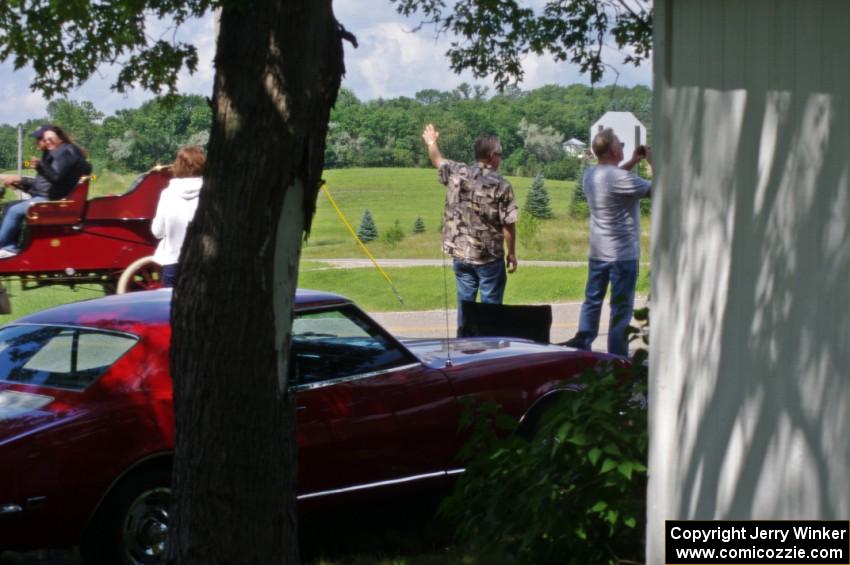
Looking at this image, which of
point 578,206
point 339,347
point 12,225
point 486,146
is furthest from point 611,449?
point 578,206

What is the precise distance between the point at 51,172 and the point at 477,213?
4.31m

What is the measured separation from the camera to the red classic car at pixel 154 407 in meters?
5.68

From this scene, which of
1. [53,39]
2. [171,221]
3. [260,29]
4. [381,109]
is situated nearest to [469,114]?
[171,221]

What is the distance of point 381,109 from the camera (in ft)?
61.0

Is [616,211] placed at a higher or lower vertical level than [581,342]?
higher

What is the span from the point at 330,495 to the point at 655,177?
268 centimetres

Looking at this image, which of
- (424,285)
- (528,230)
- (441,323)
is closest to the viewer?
(441,323)

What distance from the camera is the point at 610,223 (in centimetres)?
1039

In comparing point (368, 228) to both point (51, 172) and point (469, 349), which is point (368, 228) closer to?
point (51, 172)

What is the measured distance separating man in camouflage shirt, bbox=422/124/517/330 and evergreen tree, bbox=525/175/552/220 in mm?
16093

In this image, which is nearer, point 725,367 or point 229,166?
point 725,367

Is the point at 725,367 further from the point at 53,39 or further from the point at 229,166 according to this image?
the point at 53,39

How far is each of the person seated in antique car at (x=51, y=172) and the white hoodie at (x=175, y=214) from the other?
2702mm

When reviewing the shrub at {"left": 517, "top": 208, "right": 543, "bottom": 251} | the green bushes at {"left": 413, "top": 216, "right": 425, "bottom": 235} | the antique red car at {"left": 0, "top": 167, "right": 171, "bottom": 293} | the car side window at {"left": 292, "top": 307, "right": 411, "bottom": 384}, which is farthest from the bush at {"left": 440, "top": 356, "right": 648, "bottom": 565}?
the green bushes at {"left": 413, "top": 216, "right": 425, "bottom": 235}
